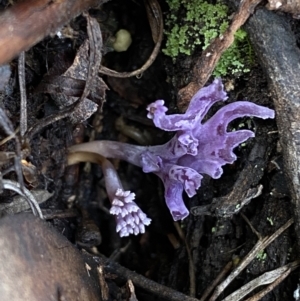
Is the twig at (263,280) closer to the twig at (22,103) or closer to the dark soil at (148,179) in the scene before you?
the dark soil at (148,179)

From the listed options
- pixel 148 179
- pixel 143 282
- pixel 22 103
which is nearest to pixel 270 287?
pixel 143 282

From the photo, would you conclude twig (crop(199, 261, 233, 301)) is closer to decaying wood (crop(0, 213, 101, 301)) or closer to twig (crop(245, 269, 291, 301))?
twig (crop(245, 269, 291, 301))

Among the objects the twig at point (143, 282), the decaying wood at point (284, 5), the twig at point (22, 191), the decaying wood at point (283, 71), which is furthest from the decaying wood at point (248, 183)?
the twig at point (22, 191)

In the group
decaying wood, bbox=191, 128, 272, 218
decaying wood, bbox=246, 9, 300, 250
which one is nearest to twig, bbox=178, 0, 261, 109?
decaying wood, bbox=246, 9, 300, 250

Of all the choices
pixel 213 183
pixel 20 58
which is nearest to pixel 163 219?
pixel 213 183

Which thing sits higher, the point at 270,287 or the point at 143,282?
the point at 270,287

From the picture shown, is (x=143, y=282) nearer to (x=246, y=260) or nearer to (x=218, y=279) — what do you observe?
(x=218, y=279)
